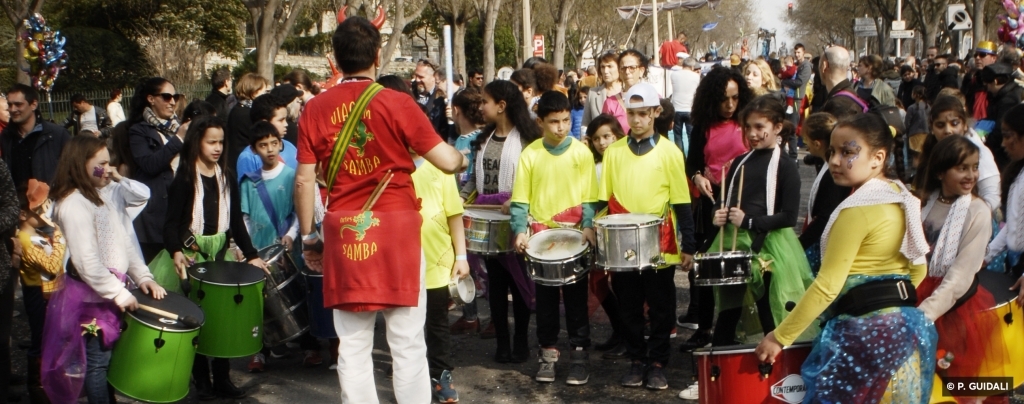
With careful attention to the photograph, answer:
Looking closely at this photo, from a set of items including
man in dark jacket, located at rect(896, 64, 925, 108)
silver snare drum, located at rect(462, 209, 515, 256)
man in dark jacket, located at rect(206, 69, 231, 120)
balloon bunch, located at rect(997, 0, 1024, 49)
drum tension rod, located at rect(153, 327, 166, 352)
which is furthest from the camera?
man in dark jacket, located at rect(896, 64, 925, 108)

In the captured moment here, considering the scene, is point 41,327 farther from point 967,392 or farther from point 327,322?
point 967,392

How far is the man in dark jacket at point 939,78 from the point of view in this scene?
15977 mm

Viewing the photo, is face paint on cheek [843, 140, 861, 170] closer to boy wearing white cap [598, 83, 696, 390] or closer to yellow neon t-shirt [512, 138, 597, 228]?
boy wearing white cap [598, 83, 696, 390]

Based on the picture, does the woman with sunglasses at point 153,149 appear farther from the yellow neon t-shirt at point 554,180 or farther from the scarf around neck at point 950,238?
the scarf around neck at point 950,238

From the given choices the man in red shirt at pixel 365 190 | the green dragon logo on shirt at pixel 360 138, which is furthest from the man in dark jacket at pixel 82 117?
the green dragon logo on shirt at pixel 360 138

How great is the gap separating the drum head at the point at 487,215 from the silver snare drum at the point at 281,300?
1118 mm

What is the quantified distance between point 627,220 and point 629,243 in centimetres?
16

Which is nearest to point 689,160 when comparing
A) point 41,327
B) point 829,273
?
point 829,273

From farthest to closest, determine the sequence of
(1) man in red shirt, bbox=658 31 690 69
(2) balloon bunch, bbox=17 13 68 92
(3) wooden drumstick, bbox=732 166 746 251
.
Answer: (2) balloon bunch, bbox=17 13 68 92, (1) man in red shirt, bbox=658 31 690 69, (3) wooden drumstick, bbox=732 166 746 251

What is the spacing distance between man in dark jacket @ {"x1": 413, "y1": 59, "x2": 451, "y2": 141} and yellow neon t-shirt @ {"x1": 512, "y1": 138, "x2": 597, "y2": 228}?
4.88m

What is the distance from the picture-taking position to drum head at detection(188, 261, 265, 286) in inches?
230

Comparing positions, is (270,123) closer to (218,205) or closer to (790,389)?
(218,205)

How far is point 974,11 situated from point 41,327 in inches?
1351

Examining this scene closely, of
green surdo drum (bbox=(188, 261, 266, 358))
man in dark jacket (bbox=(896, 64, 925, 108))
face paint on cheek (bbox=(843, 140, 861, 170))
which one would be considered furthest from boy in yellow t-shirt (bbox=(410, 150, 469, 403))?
man in dark jacket (bbox=(896, 64, 925, 108))
